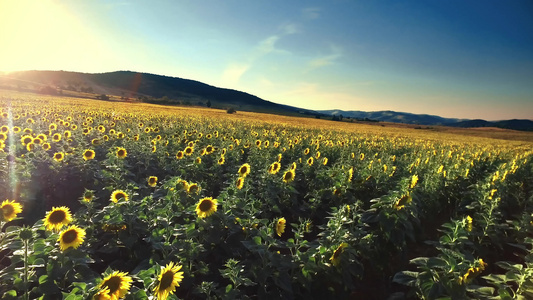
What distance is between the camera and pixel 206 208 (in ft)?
12.2

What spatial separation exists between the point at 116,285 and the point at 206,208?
60.9 inches

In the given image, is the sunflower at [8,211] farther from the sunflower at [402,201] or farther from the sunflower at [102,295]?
the sunflower at [402,201]

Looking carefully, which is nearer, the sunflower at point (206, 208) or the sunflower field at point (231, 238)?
the sunflower field at point (231, 238)

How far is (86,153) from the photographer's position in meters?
6.89

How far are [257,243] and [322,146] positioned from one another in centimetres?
1018

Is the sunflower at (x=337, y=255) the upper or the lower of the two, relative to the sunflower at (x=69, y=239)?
lower

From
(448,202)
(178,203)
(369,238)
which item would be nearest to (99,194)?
(178,203)

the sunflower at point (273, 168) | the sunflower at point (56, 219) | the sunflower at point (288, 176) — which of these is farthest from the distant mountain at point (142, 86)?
the sunflower at point (56, 219)

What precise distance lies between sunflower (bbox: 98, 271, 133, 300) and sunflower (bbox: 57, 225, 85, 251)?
33.4 inches

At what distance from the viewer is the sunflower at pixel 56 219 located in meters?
3.15

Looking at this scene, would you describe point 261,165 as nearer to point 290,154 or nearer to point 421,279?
point 290,154

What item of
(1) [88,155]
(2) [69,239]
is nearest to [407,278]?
(2) [69,239]

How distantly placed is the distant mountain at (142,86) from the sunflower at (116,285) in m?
94.5

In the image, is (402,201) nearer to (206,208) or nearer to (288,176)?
(288,176)
